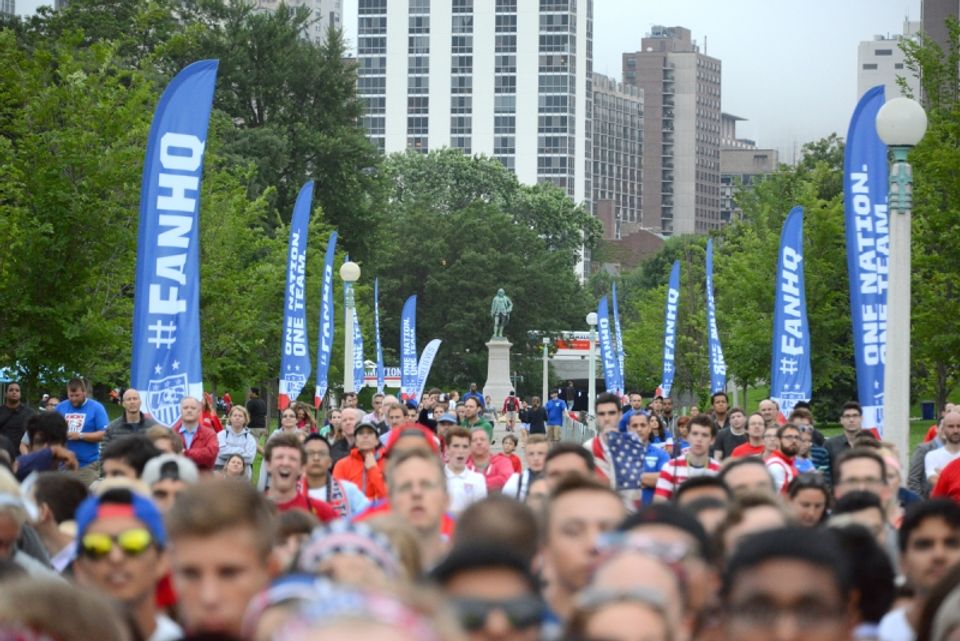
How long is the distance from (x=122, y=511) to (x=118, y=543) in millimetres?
229

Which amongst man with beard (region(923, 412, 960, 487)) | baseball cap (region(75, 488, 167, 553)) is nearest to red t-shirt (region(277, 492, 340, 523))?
baseball cap (region(75, 488, 167, 553))

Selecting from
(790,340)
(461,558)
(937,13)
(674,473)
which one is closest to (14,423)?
(674,473)

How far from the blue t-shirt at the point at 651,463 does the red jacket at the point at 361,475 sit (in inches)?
78.2

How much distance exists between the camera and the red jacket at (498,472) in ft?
53.3

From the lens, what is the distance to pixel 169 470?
9906 millimetres

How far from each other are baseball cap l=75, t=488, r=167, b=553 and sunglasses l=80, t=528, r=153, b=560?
57mm

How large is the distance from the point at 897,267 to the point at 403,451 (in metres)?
8.89

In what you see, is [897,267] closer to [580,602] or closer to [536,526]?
[536,526]

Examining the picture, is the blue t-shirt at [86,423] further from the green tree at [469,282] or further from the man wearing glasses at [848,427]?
the green tree at [469,282]

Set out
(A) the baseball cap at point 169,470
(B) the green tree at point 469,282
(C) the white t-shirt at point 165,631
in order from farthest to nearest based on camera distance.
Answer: (B) the green tree at point 469,282, (A) the baseball cap at point 169,470, (C) the white t-shirt at point 165,631

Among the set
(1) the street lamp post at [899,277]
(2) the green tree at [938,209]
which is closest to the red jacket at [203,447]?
(1) the street lamp post at [899,277]

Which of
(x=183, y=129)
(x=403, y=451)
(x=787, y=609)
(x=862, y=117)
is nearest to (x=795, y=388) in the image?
(x=862, y=117)

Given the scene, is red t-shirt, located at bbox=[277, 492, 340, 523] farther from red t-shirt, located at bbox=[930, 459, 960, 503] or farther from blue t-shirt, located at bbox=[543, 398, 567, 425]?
blue t-shirt, located at bbox=[543, 398, 567, 425]

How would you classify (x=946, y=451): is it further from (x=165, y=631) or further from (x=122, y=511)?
(x=165, y=631)
